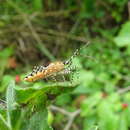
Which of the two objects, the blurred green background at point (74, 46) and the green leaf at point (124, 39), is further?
the blurred green background at point (74, 46)

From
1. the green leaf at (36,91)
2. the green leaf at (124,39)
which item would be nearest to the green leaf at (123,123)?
the green leaf at (124,39)

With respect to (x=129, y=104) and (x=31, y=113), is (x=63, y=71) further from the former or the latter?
(x=129, y=104)

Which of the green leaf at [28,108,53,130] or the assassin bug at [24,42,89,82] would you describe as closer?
the green leaf at [28,108,53,130]

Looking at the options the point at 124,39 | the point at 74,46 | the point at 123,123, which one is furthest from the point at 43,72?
the point at 74,46

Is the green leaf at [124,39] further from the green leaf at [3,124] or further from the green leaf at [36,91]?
the green leaf at [3,124]

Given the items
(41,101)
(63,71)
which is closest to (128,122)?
(63,71)

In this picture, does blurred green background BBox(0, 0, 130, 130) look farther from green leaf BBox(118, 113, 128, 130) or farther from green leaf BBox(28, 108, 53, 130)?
green leaf BBox(28, 108, 53, 130)

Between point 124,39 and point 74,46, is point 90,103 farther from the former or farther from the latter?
point 74,46

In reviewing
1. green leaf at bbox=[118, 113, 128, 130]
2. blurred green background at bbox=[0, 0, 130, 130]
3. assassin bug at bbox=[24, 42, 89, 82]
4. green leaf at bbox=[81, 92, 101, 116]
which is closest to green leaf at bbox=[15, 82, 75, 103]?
assassin bug at bbox=[24, 42, 89, 82]
